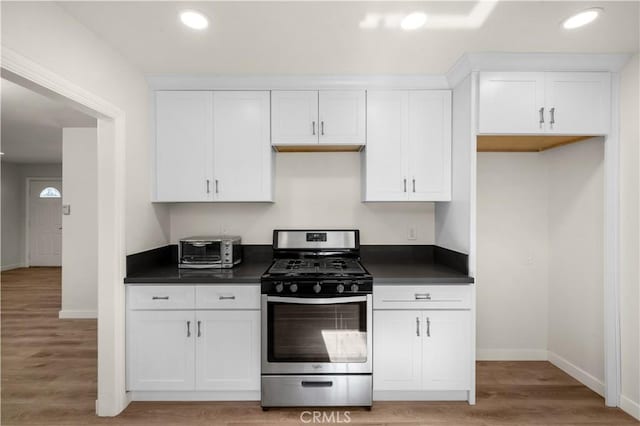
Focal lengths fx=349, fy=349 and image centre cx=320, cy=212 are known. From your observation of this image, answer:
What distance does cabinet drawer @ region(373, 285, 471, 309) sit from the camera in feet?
8.18

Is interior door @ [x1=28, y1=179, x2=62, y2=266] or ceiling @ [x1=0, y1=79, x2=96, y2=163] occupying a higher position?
ceiling @ [x1=0, y1=79, x2=96, y2=163]

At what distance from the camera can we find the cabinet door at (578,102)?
250cm

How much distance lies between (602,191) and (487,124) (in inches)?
39.9

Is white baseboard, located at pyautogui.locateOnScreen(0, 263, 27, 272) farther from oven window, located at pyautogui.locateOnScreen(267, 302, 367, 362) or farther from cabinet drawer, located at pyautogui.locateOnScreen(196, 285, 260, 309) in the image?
oven window, located at pyautogui.locateOnScreen(267, 302, 367, 362)

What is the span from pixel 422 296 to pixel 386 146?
3.98 ft

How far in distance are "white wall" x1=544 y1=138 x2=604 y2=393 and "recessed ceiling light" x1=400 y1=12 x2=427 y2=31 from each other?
1.71 metres

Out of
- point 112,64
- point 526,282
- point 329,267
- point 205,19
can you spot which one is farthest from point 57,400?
point 526,282

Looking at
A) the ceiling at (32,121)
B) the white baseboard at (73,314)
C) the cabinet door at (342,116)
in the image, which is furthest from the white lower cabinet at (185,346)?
the white baseboard at (73,314)

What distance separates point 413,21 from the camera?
200 cm

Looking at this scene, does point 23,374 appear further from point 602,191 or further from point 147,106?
point 602,191

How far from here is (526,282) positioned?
3.21m

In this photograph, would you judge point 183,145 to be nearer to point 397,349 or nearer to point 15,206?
point 397,349

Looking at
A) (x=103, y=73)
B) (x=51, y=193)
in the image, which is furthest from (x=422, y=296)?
(x=51, y=193)

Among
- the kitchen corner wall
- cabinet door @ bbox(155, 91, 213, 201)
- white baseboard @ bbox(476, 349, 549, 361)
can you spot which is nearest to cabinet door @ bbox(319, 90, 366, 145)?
the kitchen corner wall
